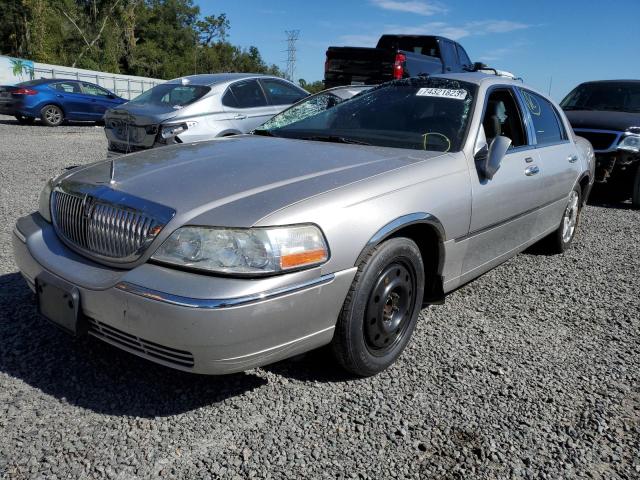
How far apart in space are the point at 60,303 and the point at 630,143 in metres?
7.66

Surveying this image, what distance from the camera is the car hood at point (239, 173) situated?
2.34 metres

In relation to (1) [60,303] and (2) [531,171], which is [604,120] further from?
(1) [60,303]

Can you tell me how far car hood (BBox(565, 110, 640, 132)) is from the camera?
25.5 ft

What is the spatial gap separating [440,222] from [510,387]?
0.92 metres

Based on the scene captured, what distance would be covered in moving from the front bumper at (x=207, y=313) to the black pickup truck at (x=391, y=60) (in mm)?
9303

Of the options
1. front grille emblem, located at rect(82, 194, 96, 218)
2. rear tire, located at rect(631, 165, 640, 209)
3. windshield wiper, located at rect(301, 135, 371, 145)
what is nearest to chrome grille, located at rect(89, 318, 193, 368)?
front grille emblem, located at rect(82, 194, 96, 218)

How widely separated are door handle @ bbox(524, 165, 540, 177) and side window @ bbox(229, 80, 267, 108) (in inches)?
202

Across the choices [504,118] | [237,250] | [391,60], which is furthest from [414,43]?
[237,250]

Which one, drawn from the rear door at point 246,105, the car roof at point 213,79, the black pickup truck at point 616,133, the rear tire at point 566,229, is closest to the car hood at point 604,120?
the black pickup truck at point 616,133

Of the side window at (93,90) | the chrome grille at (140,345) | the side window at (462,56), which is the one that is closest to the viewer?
the chrome grille at (140,345)

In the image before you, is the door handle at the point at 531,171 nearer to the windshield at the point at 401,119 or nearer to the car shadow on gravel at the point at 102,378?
the windshield at the point at 401,119

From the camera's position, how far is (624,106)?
28.6 feet

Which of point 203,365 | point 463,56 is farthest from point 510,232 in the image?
point 463,56

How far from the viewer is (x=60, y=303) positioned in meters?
2.46
